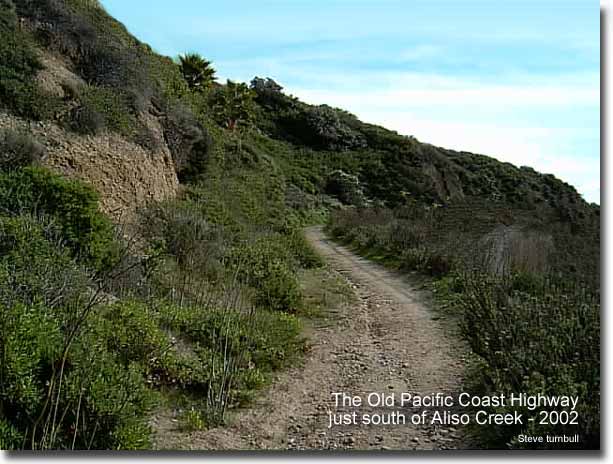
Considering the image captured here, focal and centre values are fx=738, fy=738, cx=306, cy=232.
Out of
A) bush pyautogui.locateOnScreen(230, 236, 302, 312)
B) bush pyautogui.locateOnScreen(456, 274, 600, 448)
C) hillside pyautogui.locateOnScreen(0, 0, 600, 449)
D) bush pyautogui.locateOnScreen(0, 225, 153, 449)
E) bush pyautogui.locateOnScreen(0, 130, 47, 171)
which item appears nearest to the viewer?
bush pyautogui.locateOnScreen(0, 225, 153, 449)

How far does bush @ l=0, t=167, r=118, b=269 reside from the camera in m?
7.87

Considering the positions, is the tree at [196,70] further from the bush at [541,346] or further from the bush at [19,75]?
the bush at [541,346]

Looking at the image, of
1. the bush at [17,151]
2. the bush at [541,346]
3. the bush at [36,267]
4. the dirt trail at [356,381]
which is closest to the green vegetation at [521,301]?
the bush at [541,346]

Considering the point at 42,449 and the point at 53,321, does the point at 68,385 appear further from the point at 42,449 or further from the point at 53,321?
the point at 53,321

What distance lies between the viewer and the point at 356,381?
6273 millimetres

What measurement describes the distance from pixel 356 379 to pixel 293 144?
117 feet

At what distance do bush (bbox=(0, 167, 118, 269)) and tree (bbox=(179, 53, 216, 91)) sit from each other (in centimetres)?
1703

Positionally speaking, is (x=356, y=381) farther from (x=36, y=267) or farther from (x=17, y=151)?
(x=17, y=151)

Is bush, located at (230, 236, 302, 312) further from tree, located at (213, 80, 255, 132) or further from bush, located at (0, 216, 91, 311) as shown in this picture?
tree, located at (213, 80, 255, 132)

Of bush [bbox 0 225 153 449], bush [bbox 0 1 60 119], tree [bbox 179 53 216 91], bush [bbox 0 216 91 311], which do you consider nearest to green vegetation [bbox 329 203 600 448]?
bush [bbox 0 225 153 449]

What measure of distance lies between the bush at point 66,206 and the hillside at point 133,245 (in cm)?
2

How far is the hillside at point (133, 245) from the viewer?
4691mm

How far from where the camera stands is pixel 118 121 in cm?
1212

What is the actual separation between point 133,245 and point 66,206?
1684 mm
